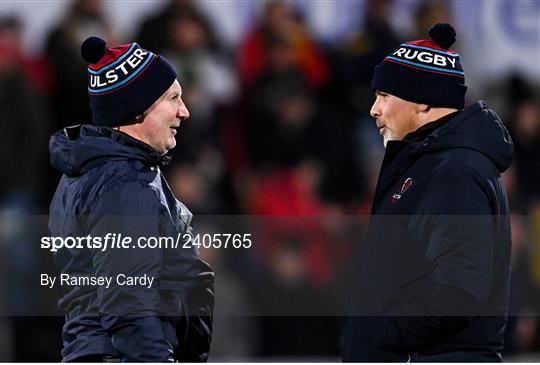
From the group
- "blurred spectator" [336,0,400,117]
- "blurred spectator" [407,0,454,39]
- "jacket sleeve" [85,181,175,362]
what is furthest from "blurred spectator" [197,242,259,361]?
"jacket sleeve" [85,181,175,362]

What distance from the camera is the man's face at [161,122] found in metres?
3.83

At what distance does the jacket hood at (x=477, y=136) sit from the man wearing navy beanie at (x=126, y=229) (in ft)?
2.79

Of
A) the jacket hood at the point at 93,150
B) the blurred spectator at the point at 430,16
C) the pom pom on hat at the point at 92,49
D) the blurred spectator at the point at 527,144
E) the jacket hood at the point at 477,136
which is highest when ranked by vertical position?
the pom pom on hat at the point at 92,49

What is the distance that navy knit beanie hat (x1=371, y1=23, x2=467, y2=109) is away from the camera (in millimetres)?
3877

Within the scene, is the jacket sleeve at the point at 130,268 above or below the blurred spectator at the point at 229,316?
above

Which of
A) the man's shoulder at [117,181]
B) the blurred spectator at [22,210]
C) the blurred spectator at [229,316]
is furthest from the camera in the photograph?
the blurred spectator at [22,210]

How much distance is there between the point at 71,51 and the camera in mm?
6570

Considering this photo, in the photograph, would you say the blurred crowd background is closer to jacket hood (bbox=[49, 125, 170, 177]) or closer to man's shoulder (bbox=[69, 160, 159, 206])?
jacket hood (bbox=[49, 125, 170, 177])

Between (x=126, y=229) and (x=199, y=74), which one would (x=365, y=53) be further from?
(x=126, y=229)

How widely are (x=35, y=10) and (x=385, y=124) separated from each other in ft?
11.1

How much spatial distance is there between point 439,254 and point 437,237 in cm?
5

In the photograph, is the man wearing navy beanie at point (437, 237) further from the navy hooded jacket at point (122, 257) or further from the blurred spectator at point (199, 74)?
the blurred spectator at point (199, 74)

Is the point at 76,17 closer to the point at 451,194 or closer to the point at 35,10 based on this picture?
Result: the point at 35,10

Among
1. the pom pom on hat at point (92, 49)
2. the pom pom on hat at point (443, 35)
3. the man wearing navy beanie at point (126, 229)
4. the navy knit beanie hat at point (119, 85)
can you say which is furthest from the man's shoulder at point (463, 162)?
the pom pom on hat at point (92, 49)
